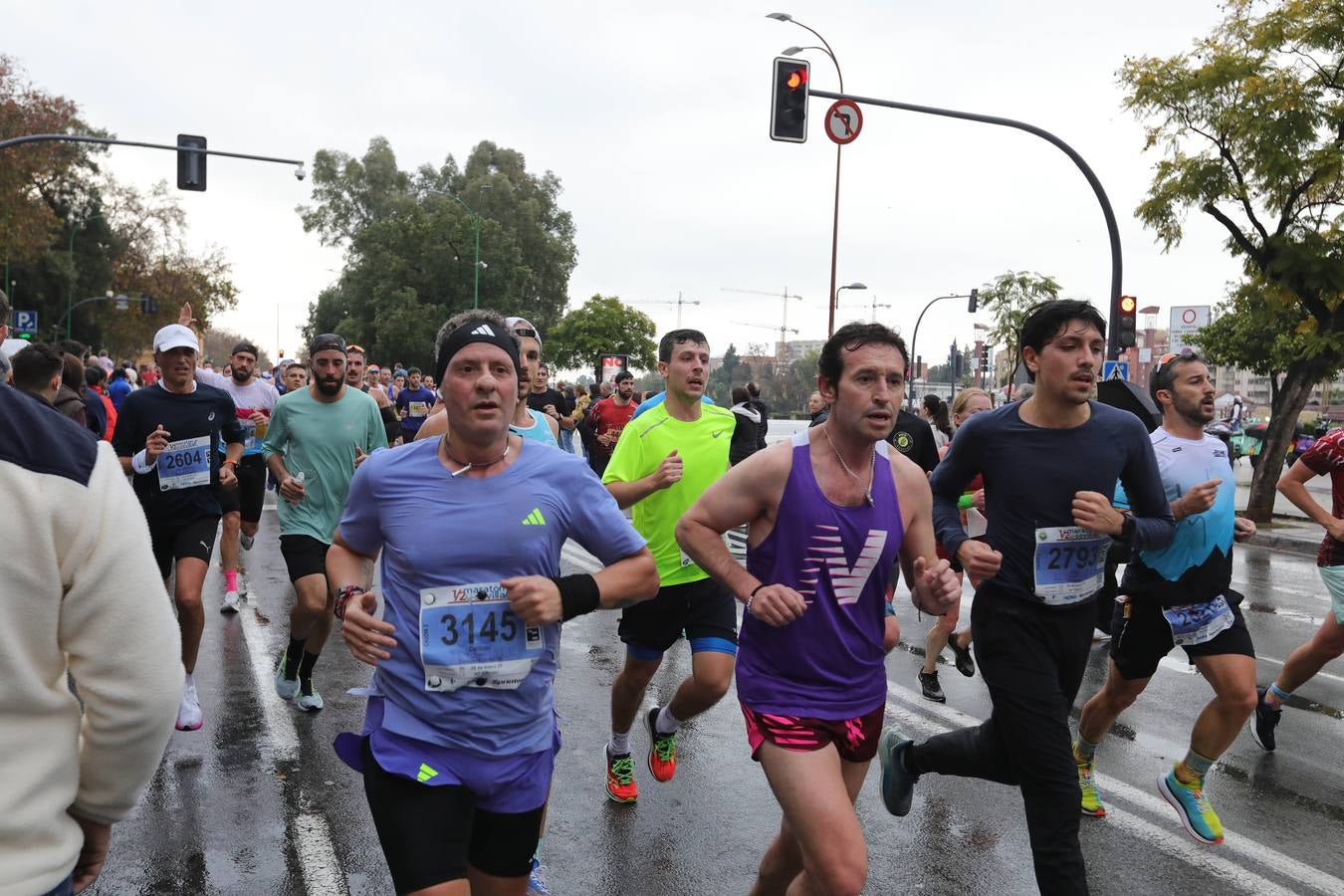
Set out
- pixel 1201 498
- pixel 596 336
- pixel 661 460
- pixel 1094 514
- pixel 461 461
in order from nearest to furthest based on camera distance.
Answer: pixel 461 461 → pixel 1094 514 → pixel 1201 498 → pixel 661 460 → pixel 596 336

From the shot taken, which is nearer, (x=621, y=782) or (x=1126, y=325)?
(x=621, y=782)

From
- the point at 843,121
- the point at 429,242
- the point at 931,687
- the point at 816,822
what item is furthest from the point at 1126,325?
the point at 429,242

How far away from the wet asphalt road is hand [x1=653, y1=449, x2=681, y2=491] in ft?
4.71

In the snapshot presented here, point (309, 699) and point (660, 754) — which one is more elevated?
point (660, 754)

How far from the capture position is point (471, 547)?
294 cm

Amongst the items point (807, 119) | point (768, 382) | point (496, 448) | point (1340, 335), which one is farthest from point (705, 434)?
point (768, 382)

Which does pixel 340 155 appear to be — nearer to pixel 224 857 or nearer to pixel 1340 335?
pixel 1340 335

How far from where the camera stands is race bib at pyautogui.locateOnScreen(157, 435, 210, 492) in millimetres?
6312

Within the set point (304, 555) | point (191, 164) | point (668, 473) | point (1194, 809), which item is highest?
point (191, 164)

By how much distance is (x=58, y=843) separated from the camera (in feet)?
5.84

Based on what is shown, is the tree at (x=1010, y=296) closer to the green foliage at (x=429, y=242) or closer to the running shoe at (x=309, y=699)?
the green foliage at (x=429, y=242)

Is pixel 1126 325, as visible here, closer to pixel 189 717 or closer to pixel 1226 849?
pixel 1226 849

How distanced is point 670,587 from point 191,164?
19724mm

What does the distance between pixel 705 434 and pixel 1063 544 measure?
2.06m
